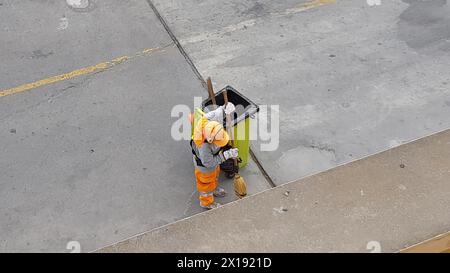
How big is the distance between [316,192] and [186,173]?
151 centimetres

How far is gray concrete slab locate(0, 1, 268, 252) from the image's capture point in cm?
534

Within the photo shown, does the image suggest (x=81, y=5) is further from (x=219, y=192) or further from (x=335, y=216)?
(x=335, y=216)

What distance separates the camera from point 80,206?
5.45m

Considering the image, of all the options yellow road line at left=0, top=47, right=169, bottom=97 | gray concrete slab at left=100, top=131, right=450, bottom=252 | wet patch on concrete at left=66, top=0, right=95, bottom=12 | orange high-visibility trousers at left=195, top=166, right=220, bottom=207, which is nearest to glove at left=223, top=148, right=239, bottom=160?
orange high-visibility trousers at left=195, top=166, right=220, bottom=207

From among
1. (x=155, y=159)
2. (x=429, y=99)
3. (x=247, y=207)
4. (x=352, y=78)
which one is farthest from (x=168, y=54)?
(x=429, y=99)

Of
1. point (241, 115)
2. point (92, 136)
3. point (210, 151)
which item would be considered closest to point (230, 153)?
point (210, 151)

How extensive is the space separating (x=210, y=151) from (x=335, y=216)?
4.47ft

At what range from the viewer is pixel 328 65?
698 cm

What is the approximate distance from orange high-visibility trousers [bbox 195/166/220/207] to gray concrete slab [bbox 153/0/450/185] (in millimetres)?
797

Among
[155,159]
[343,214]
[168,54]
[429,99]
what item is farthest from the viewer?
[168,54]

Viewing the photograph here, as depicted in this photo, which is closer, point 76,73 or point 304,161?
point 304,161

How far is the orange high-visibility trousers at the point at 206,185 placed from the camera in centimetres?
516

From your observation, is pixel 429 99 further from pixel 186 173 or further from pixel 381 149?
pixel 186 173

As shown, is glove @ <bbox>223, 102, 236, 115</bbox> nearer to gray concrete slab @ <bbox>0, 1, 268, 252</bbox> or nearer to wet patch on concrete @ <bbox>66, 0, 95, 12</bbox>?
gray concrete slab @ <bbox>0, 1, 268, 252</bbox>
